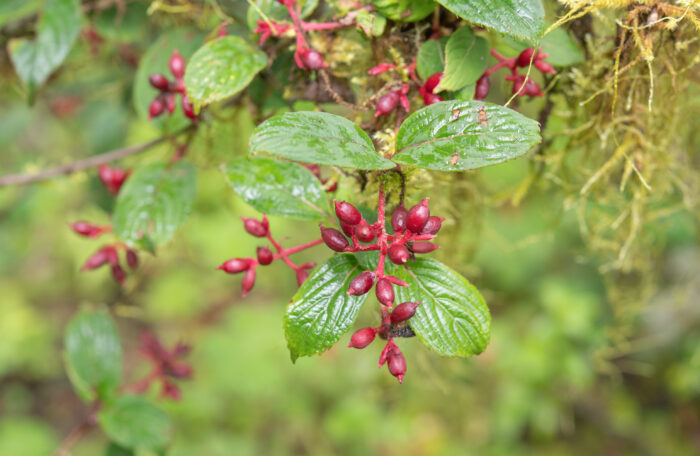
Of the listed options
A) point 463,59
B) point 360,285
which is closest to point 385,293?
point 360,285

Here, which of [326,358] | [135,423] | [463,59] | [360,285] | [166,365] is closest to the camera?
[360,285]

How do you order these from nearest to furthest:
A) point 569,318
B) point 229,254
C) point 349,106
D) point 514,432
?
point 349,106, point 569,318, point 514,432, point 229,254

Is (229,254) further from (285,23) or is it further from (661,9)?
(661,9)

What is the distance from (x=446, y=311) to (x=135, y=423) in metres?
0.75

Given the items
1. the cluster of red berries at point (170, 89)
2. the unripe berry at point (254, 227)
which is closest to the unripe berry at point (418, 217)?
the unripe berry at point (254, 227)

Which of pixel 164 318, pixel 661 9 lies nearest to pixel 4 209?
pixel 164 318

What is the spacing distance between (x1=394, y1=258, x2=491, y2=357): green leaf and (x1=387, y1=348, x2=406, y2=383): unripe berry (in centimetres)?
3

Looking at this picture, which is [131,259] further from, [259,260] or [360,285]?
[360,285]

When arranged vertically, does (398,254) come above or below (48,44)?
above

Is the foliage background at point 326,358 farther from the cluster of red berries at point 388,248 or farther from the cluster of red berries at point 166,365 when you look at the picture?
the cluster of red berries at point 388,248

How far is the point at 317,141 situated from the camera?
20.5 inches

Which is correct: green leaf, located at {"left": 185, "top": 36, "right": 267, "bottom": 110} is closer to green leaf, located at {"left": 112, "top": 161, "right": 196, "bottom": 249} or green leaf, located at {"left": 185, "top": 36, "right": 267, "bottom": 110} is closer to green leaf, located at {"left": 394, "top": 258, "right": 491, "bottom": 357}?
green leaf, located at {"left": 112, "top": 161, "right": 196, "bottom": 249}

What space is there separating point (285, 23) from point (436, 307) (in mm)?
427

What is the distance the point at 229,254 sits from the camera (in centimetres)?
291
